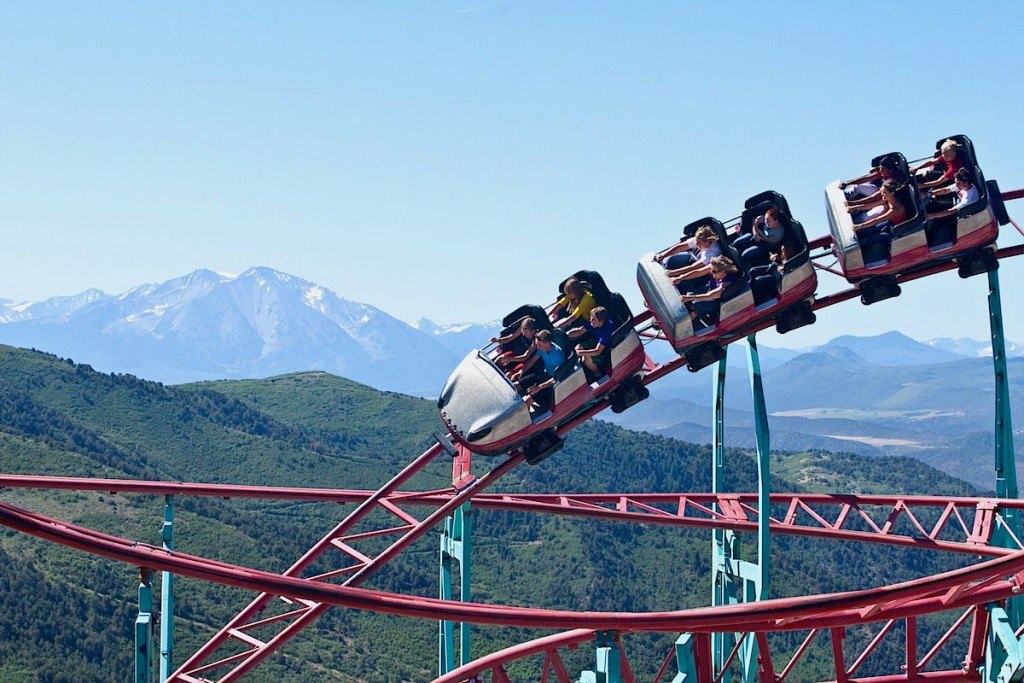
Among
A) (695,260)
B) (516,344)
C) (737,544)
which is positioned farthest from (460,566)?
(695,260)

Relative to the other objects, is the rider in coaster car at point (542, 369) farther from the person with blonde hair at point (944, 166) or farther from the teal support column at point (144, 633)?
the person with blonde hair at point (944, 166)

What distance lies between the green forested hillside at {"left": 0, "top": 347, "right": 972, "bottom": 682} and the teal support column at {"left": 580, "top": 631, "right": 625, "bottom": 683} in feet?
126

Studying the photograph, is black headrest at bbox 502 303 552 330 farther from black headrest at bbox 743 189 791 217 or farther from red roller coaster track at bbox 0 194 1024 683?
black headrest at bbox 743 189 791 217

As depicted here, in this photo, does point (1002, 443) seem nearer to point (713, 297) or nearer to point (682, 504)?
point (682, 504)

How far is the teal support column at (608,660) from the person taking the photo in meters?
14.3

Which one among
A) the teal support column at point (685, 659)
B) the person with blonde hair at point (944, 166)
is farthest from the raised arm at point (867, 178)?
the teal support column at point (685, 659)

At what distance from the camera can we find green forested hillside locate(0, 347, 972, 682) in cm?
5450

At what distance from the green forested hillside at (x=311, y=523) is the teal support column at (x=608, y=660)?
3828cm

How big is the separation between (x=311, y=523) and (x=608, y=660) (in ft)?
244

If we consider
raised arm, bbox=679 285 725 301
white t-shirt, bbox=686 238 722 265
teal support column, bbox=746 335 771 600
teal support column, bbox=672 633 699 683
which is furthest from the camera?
white t-shirt, bbox=686 238 722 265

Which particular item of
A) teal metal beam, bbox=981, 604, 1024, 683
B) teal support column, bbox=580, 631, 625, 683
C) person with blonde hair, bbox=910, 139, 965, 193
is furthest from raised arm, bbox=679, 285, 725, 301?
teal metal beam, bbox=981, 604, 1024, 683

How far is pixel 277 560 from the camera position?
66.6m

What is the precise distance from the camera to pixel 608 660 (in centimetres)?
1433

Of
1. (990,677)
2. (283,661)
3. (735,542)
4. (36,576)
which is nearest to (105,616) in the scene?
(36,576)
